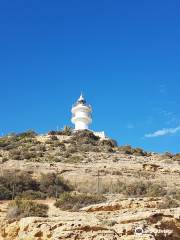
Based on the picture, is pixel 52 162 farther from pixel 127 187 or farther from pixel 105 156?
pixel 127 187

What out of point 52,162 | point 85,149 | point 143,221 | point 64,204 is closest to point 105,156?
point 85,149

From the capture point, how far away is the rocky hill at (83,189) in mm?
13541

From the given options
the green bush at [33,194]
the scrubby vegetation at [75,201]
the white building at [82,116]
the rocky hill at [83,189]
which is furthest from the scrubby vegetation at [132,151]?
the scrubby vegetation at [75,201]

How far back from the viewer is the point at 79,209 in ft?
59.8

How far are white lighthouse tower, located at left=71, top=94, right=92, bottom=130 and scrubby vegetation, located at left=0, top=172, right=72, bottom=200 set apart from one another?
28488mm

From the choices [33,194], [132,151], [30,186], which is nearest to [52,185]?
[30,186]

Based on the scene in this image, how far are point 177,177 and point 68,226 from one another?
2109 centimetres

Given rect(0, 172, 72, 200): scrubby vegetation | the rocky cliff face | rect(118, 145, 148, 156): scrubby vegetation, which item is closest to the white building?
rect(118, 145, 148, 156): scrubby vegetation

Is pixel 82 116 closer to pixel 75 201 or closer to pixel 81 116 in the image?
pixel 81 116

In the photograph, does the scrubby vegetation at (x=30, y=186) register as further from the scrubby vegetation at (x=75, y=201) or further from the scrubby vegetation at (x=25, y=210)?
the scrubby vegetation at (x=25, y=210)

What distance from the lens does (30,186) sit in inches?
1025

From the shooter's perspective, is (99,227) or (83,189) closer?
(99,227)

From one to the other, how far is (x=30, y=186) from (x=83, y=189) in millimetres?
2879

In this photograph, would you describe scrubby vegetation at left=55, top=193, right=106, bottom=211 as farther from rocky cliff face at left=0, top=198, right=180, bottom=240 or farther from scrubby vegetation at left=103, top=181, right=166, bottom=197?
rocky cliff face at left=0, top=198, right=180, bottom=240
